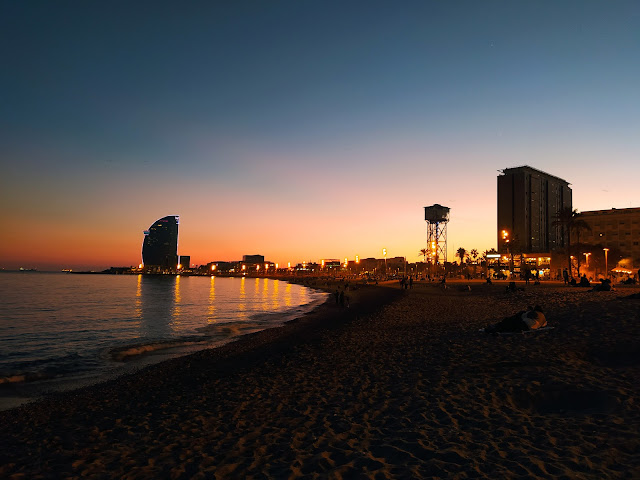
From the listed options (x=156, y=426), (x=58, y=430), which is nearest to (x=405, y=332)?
(x=156, y=426)

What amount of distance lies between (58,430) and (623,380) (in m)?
12.3

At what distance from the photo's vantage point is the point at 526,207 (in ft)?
529

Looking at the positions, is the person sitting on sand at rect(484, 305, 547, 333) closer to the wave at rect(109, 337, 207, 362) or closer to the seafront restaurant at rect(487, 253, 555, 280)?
the wave at rect(109, 337, 207, 362)

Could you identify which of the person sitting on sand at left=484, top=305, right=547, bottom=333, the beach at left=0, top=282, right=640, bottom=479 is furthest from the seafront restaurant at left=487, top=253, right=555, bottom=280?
the beach at left=0, top=282, right=640, bottom=479

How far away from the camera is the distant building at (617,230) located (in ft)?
388

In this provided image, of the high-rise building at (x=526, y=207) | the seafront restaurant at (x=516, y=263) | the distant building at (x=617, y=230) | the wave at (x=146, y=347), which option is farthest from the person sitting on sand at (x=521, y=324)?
the high-rise building at (x=526, y=207)

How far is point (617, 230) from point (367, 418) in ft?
485

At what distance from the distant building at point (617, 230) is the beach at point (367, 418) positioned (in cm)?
13249

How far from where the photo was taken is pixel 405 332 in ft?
60.0

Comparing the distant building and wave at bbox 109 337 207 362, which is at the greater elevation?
the distant building

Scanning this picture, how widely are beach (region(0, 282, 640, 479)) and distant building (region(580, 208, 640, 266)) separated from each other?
132 meters

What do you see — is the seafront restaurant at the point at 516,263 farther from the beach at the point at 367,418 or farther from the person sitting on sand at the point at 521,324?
the beach at the point at 367,418

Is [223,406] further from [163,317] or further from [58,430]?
[163,317]

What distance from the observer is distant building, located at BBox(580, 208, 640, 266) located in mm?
118188
